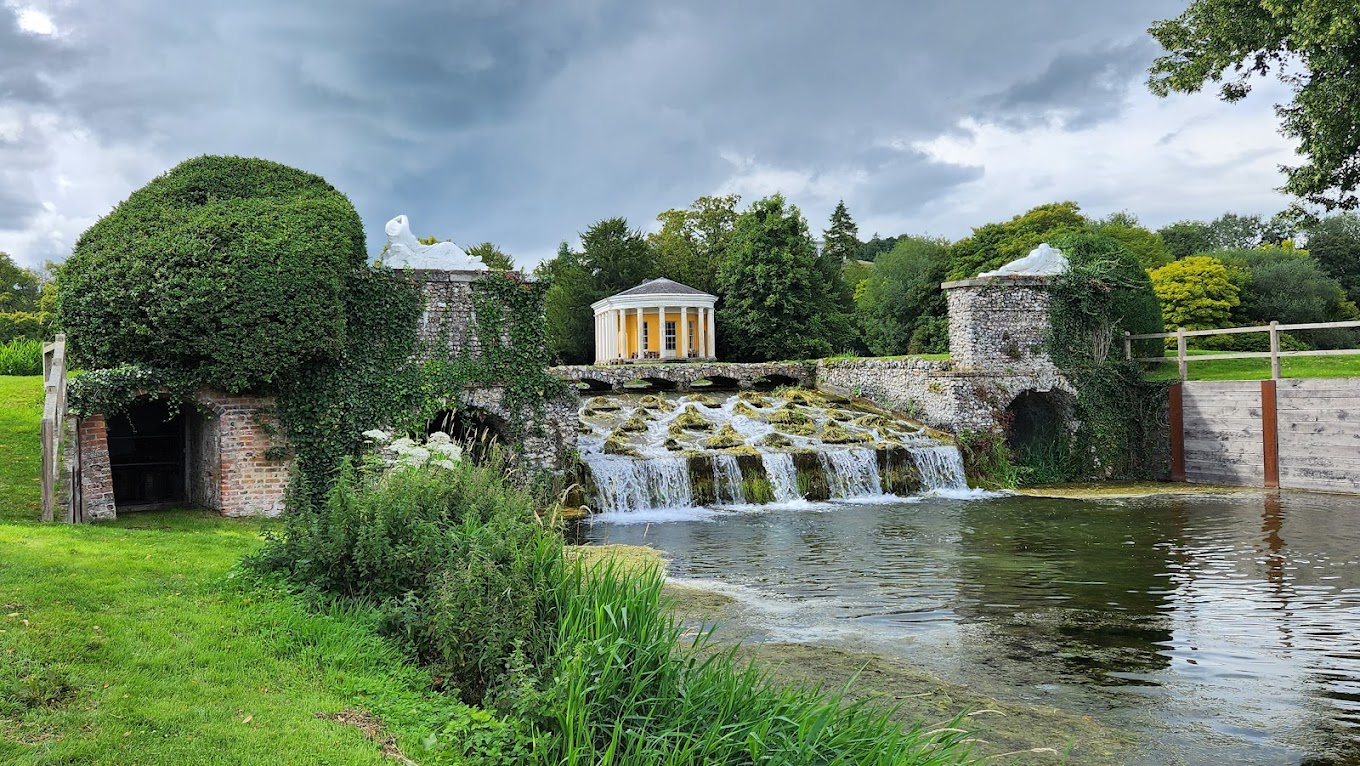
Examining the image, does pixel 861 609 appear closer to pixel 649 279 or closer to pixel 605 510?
pixel 605 510

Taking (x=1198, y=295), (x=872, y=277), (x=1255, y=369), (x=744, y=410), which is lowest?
(x=744, y=410)

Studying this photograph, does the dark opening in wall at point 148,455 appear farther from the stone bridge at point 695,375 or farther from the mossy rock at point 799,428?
the stone bridge at point 695,375

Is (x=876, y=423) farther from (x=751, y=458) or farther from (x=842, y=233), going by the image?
(x=842, y=233)

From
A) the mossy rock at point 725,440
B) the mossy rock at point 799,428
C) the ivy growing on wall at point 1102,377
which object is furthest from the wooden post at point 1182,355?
the mossy rock at point 725,440

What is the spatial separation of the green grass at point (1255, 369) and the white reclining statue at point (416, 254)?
51.5ft

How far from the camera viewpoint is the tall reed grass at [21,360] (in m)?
16.7

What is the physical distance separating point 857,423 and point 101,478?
14.6 metres

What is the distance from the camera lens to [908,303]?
38.7m

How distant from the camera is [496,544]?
17.8ft

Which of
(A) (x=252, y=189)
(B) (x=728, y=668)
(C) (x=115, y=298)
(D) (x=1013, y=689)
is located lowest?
(D) (x=1013, y=689)

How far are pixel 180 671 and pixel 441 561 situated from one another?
5.16ft

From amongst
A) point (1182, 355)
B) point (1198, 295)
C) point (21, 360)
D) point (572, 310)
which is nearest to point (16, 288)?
point (572, 310)

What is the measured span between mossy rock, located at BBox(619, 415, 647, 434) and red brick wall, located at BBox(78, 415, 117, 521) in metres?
9.71

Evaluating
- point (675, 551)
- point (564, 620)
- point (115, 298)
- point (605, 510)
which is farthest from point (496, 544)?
point (605, 510)
